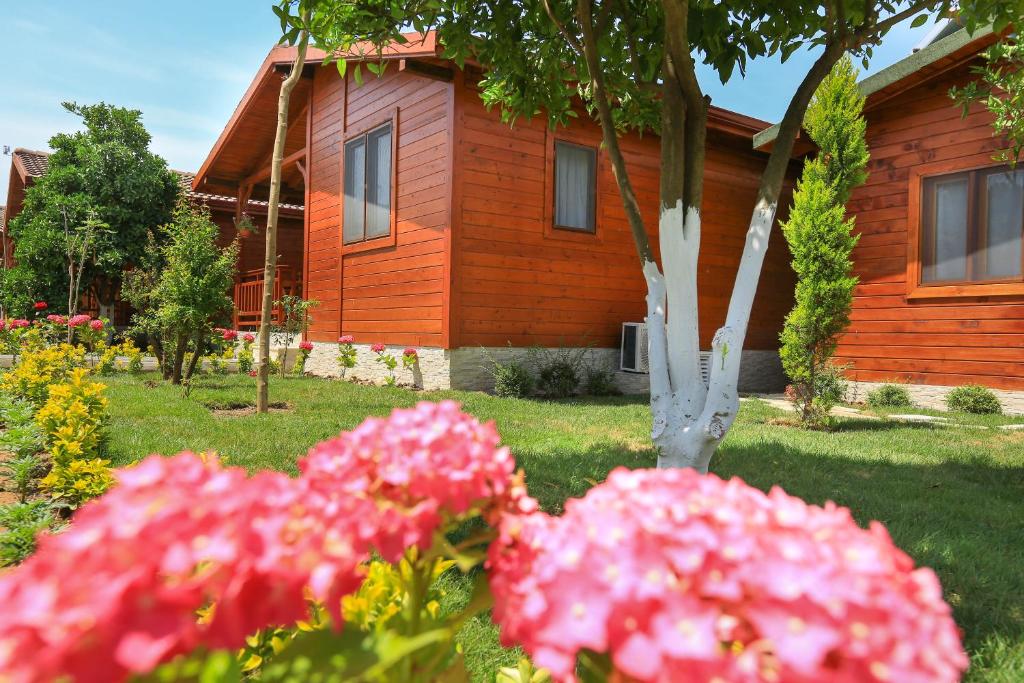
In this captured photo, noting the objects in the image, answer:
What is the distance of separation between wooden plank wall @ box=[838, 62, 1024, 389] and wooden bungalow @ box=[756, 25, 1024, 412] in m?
0.01

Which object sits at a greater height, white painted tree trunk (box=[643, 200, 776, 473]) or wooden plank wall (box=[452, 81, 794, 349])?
wooden plank wall (box=[452, 81, 794, 349])

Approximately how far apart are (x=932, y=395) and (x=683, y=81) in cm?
782

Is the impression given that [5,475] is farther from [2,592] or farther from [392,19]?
[2,592]

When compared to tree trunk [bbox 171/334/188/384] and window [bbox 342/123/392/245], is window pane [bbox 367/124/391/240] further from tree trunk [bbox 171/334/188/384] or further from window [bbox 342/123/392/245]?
tree trunk [bbox 171/334/188/384]

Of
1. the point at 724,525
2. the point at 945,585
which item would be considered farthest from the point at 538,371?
the point at 724,525

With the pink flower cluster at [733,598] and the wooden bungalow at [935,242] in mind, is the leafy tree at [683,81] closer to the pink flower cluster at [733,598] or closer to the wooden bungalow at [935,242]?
the pink flower cluster at [733,598]

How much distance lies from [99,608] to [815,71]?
11.7 ft

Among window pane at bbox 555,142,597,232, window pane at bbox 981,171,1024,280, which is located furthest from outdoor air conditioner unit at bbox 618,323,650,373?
window pane at bbox 981,171,1024,280

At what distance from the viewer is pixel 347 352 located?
9969 mm

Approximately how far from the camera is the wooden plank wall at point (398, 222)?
8555 mm

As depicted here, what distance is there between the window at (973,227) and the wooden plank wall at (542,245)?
3154 mm

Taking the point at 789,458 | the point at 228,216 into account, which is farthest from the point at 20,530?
the point at 228,216

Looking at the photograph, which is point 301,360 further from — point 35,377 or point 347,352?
point 35,377

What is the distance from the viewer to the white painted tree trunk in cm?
288
